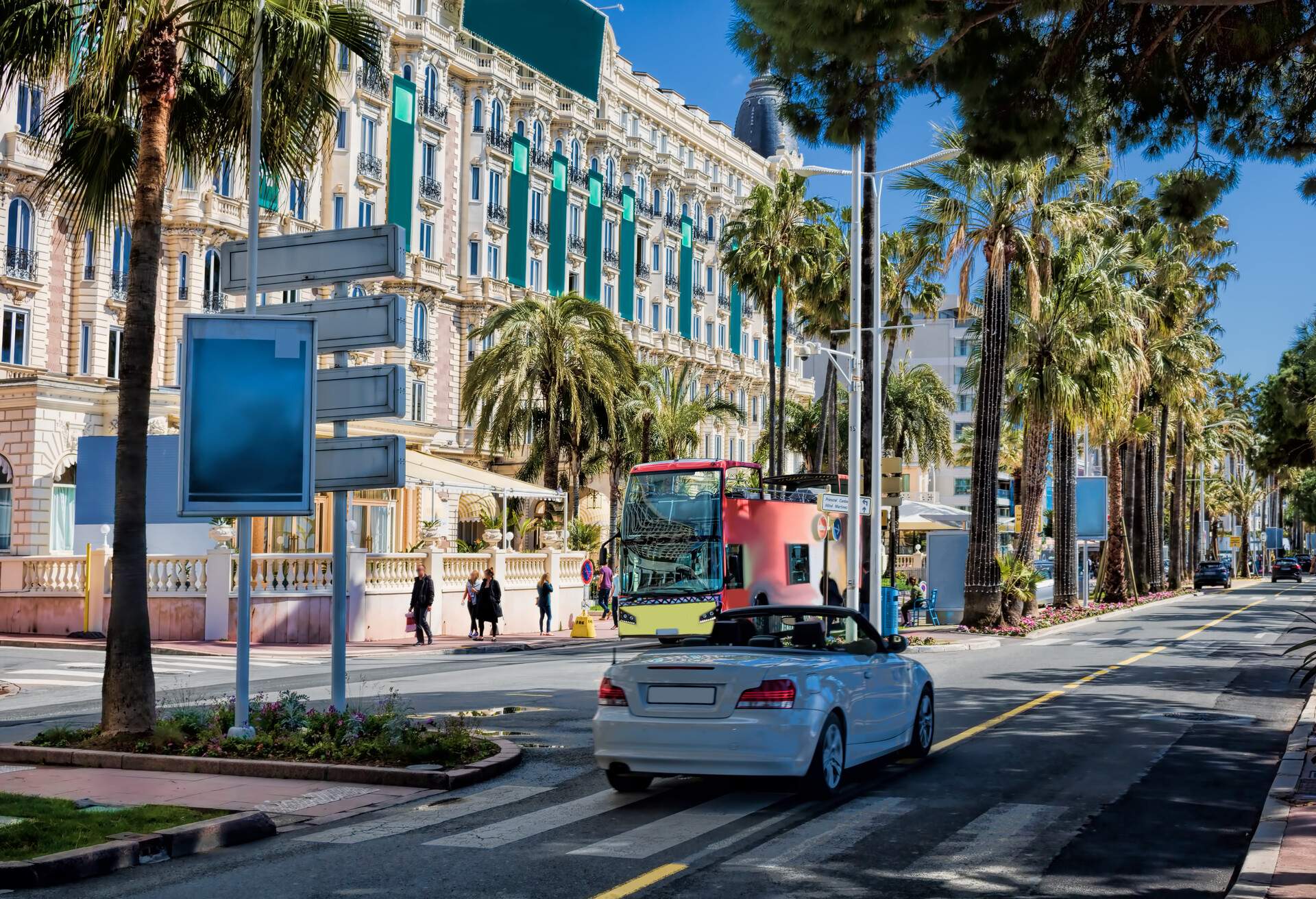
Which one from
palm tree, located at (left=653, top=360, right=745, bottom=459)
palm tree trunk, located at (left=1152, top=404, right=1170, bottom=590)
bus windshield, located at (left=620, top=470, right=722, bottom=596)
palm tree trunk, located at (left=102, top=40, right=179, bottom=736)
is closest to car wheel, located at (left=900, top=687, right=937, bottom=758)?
palm tree trunk, located at (left=102, top=40, right=179, bottom=736)

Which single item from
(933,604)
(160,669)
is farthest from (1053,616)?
(160,669)

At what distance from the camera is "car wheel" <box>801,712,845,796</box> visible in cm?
983

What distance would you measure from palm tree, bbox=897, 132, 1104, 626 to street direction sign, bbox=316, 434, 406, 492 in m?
23.5

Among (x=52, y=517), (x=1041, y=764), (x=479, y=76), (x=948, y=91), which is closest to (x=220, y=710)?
(x=1041, y=764)

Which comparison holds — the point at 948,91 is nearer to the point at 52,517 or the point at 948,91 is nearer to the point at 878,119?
the point at 878,119

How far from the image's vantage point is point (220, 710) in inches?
506

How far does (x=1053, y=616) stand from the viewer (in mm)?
40562

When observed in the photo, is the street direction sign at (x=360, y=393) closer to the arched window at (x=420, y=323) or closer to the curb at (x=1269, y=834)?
the curb at (x=1269, y=834)

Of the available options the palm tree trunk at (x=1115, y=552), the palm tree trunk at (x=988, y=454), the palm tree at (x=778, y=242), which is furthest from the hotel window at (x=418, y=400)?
the palm tree trunk at (x=1115, y=552)

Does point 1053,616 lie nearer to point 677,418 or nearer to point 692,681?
point 677,418

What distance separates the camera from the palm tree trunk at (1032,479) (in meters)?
39.8

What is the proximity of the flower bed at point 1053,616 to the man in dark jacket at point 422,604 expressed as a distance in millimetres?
13568

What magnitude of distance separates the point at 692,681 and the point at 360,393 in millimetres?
4746

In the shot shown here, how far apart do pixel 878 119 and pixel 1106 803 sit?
6.09m
